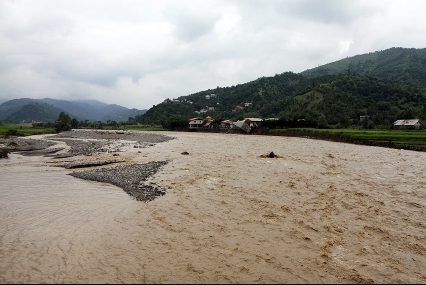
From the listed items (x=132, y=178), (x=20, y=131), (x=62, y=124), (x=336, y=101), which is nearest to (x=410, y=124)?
(x=336, y=101)

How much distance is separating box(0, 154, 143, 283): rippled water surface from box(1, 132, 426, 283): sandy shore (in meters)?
1.06

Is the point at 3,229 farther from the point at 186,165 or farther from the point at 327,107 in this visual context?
the point at 327,107

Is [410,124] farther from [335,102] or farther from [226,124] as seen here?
[226,124]

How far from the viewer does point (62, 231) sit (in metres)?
9.86

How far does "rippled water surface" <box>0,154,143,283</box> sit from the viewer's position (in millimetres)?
7109

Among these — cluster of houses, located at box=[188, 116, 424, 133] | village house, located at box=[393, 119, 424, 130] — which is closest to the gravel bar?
cluster of houses, located at box=[188, 116, 424, 133]

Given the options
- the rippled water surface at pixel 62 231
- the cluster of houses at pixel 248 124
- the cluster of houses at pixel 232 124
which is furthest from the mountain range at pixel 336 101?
the rippled water surface at pixel 62 231

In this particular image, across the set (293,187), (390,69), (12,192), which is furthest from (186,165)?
(390,69)

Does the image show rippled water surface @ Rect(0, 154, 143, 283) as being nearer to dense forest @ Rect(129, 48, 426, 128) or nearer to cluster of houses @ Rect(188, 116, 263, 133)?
cluster of houses @ Rect(188, 116, 263, 133)

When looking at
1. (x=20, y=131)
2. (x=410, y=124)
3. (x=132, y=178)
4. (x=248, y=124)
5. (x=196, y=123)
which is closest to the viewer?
(x=132, y=178)

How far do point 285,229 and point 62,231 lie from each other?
830 cm

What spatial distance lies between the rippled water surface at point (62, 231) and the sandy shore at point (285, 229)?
1.06 m

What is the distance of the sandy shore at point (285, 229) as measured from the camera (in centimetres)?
742

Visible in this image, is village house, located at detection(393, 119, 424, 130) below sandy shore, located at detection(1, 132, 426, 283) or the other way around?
the other way around
